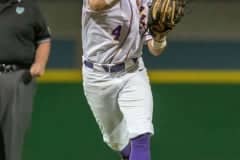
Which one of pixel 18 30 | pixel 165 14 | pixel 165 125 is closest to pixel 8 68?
pixel 18 30

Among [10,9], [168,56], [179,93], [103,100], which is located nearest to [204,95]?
[179,93]

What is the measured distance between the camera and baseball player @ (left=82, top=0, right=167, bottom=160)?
3312mm

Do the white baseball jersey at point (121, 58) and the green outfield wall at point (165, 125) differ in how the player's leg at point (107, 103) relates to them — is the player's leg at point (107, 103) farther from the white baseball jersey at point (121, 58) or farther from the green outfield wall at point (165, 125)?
the green outfield wall at point (165, 125)

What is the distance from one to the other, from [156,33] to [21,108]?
31.2 inches

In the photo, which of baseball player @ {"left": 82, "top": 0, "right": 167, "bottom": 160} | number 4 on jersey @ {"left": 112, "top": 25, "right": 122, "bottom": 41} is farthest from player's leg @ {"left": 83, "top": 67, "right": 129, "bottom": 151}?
number 4 on jersey @ {"left": 112, "top": 25, "right": 122, "bottom": 41}

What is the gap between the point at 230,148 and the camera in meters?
4.51

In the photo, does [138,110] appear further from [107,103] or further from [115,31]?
[115,31]

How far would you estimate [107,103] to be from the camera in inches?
140

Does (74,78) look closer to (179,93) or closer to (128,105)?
(179,93)

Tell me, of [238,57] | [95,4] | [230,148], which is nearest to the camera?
[95,4]

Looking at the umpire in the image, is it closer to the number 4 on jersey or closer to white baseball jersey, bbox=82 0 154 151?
white baseball jersey, bbox=82 0 154 151

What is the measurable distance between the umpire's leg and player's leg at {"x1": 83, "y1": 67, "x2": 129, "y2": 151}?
31cm

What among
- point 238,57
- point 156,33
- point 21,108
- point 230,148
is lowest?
point 238,57

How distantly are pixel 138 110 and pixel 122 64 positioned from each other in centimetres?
25
